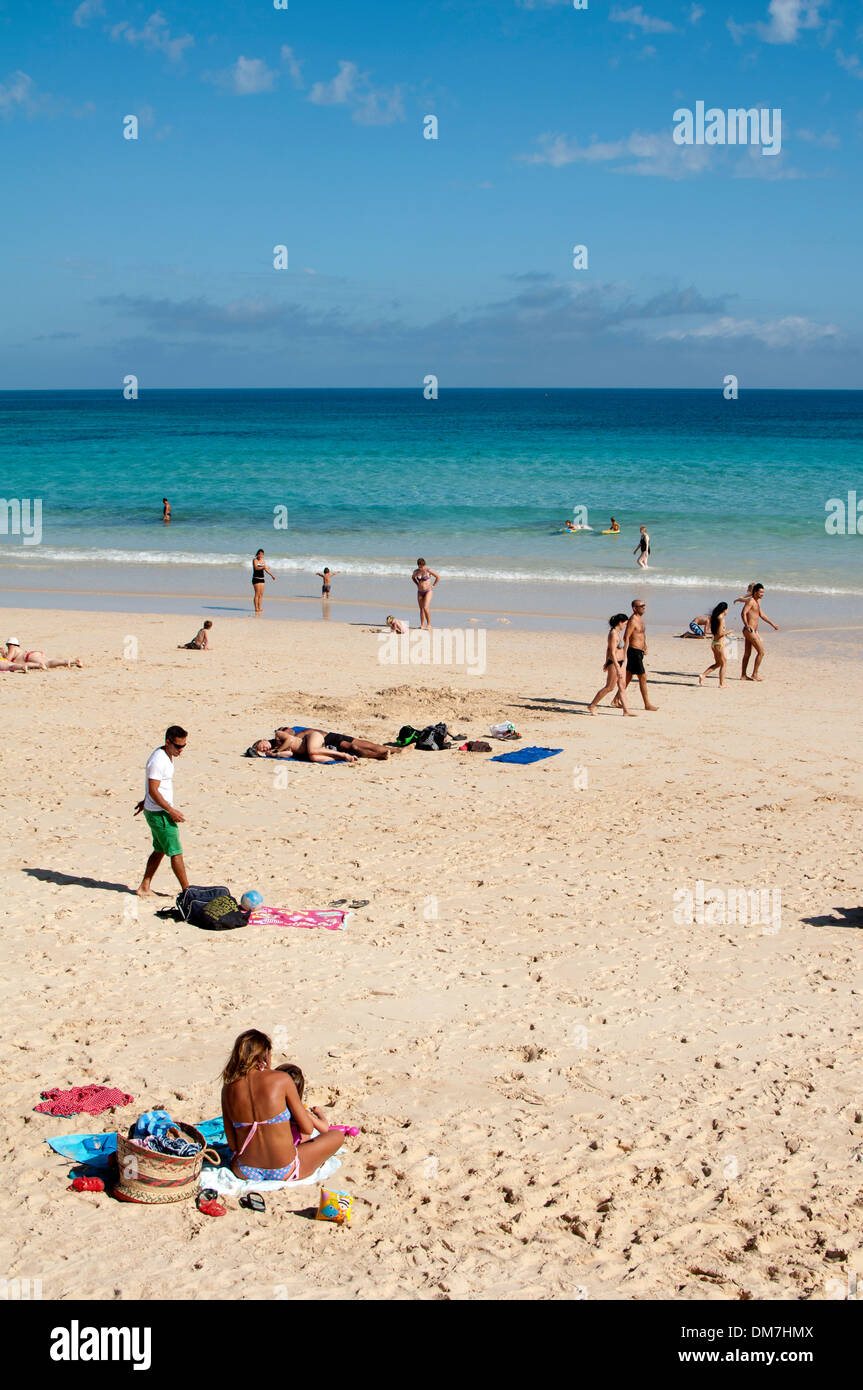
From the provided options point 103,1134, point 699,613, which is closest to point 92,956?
point 103,1134

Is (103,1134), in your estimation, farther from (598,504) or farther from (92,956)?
(598,504)

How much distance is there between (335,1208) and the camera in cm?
541

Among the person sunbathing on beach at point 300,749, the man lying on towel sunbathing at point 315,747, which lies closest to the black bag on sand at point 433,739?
the man lying on towel sunbathing at point 315,747

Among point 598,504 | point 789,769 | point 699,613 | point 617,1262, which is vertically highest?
point 598,504

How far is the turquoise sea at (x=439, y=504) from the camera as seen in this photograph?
101 ft

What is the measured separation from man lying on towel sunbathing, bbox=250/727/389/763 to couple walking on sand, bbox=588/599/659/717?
3641 mm

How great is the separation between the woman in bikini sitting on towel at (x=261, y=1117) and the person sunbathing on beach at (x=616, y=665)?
10476 mm

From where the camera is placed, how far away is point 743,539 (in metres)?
36.7

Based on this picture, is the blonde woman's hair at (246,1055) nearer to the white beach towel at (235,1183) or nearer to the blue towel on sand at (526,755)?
the white beach towel at (235,1183)

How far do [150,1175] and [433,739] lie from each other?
895 cm

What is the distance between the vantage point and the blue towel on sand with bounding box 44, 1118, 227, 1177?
5.77 m

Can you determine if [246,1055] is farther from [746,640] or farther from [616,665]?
[746,640]

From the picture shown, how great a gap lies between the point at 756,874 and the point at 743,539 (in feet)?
92.4
